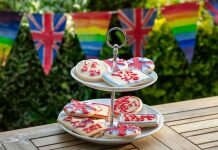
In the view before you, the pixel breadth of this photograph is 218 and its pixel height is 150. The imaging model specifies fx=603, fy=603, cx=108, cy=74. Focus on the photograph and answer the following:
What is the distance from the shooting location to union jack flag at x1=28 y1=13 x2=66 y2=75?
11.3 feet

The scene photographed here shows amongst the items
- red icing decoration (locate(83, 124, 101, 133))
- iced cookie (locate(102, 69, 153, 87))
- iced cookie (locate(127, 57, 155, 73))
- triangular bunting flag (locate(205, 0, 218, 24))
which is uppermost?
triangular bunting flag (locate(205, 0, 218, 24))

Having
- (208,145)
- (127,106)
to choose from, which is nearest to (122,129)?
(127,106)

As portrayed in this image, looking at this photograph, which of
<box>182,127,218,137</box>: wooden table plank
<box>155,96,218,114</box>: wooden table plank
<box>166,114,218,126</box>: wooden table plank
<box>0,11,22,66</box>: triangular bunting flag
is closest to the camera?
<box>182,127,218,137</box>: wooden table plank

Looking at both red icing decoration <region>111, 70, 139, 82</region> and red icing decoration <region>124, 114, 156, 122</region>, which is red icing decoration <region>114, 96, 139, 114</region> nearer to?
red icing decoration <region>124, 114, 156, 122</region>

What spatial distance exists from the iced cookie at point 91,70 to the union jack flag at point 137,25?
1295mm

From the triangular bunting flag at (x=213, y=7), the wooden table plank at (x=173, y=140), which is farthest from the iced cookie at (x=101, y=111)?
the triangular bunting flag at (x=213, y=7)

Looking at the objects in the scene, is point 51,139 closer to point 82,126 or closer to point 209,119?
point 82,126

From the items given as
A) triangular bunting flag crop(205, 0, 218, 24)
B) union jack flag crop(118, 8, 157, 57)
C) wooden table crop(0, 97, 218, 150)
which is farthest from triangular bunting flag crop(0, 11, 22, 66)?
triangular bunting flag crop(205, 0, 218, 24)

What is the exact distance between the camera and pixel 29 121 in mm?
3748

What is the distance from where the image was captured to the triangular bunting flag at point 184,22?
3.67 m

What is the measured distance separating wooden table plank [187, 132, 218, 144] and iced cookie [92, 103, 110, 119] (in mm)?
352

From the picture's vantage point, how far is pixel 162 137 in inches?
95.3

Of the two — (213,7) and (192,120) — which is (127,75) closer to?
(192,120)

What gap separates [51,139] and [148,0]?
1.88 meters
